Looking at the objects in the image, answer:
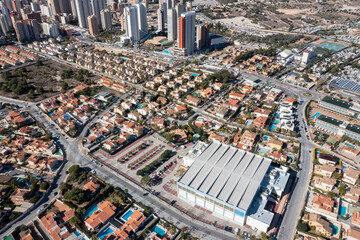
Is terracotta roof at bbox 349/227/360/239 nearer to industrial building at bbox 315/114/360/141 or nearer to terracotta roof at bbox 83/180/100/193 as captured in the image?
industrial building at bbox 315/114/360/141

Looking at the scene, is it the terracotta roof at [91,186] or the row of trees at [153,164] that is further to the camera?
the row of trees at [153,164]

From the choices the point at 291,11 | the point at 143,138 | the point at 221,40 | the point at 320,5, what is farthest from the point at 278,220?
the point at 320,5

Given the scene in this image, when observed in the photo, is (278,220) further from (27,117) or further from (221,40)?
(221,40)

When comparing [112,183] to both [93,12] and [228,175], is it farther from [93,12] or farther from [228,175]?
[93,12]

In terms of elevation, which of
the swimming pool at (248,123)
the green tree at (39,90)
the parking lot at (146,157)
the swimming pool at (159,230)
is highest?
the green tree at (39,90)

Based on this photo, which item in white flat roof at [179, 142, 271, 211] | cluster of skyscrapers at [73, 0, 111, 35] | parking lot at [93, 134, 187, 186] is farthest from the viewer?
cluster of skyscrapers at [73, 0, 111, 35]

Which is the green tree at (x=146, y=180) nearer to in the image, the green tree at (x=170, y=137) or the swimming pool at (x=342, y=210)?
the green tree at (x=170, y=137)

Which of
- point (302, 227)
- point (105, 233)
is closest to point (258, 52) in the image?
point (302, 227)

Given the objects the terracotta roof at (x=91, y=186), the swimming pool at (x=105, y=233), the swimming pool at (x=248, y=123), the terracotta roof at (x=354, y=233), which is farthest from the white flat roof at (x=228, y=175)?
the swimming pool at (x=248, y=123)

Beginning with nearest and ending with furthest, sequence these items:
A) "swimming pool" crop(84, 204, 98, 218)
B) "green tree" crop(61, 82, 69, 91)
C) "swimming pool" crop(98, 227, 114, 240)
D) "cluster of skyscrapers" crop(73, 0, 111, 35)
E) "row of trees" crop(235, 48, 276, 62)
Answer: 1. "swimming pool" crop(98, 227, 114, 240)
2. "swimming pool" crop(84, 204, 98, 218)
3. "green tree" crop(61, 82, 69, 91)
4. "row of trees" crop(235, 48, 276, 62)
5. "cluster of skyscrapers" crop(73, 0, 111, 35)

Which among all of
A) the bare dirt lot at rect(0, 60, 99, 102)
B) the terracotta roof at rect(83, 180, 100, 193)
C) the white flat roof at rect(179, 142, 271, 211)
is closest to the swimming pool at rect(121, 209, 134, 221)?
the terracotta roof at rect(83, 180, 100, 193)
